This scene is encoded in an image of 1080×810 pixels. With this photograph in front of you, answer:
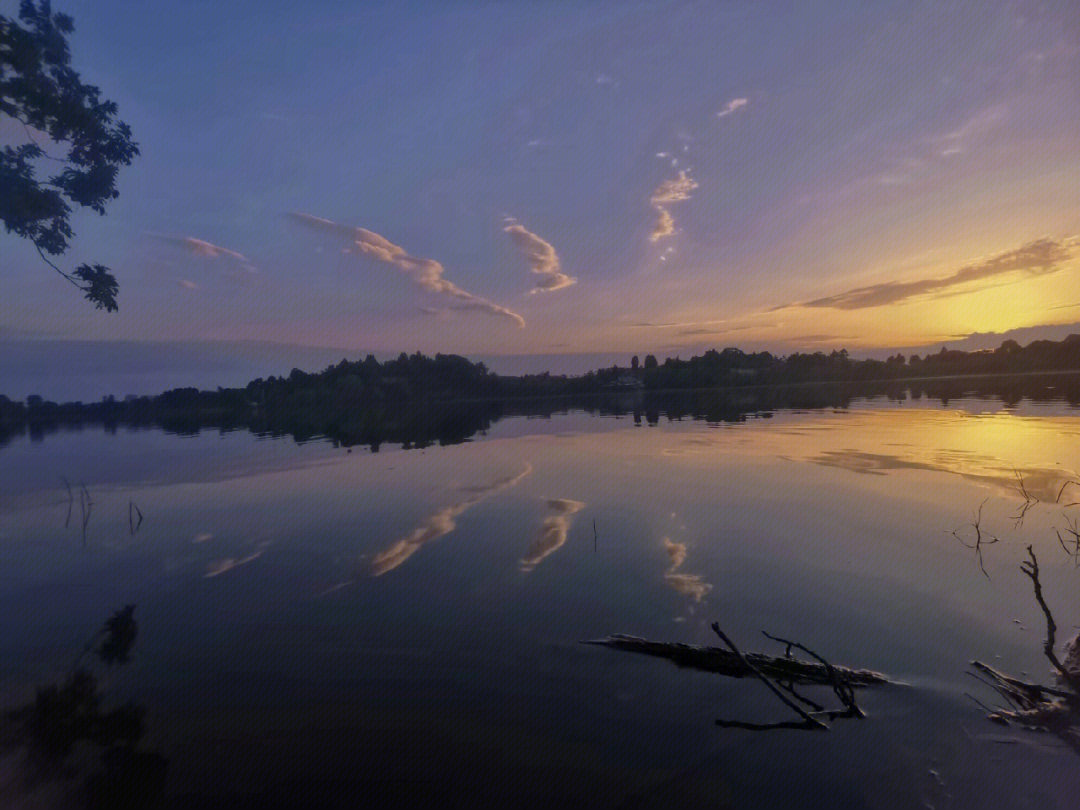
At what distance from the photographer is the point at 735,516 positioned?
A: 733 inches

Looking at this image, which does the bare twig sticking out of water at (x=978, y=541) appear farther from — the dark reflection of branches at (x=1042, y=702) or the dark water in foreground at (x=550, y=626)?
the dark reflection of branches at (x=1042, y=702)

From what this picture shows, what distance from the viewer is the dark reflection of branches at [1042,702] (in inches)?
273

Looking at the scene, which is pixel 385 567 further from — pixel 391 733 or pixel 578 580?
pixel 391 733

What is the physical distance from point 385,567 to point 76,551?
10422 mm

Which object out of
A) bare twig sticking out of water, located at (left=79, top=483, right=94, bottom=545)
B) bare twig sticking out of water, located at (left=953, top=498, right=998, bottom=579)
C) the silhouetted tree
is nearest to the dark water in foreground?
bare twig sticking out of water, located at (left=953, top=498, right=998, bottom=579)

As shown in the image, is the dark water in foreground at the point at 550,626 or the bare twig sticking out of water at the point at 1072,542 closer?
the dark water in foreground at the point at 550,626

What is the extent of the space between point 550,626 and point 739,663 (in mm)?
3632

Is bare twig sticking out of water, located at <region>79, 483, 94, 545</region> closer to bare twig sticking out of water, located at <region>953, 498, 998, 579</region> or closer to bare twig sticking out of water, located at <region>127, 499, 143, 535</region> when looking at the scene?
bare twig sticking out of water, located at <region>127, 499, 143, 535</region>

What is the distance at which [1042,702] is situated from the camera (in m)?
7.45

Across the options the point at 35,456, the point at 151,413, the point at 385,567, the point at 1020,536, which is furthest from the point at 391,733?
the point at 151,413

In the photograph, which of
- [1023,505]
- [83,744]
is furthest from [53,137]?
[1023,505]

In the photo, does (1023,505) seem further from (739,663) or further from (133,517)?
(133,517)

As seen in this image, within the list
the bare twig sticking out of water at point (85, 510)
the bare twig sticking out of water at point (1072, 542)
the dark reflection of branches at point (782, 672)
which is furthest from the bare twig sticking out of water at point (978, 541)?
the bare twig sticking out of water at point (85, 510)

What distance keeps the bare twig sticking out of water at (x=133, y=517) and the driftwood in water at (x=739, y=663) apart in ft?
58.7
